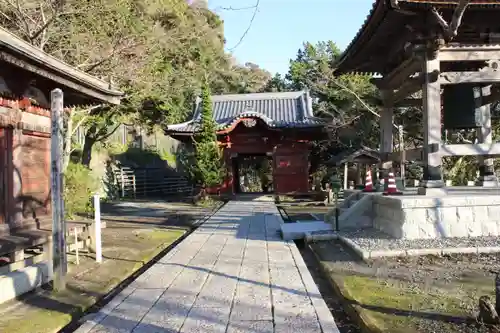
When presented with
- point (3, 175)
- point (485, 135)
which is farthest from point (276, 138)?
point (3, 175)

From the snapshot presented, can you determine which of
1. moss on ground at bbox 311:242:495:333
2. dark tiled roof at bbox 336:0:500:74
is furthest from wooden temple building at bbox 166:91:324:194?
moss on ground at bbox 311:242:495:333

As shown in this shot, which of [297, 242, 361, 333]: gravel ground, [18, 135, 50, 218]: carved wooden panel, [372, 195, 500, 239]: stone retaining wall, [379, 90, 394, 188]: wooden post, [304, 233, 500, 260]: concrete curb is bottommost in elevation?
[297, 242, 361, 333]: gravel ground

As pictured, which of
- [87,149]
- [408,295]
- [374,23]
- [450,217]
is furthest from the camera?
[87,149]

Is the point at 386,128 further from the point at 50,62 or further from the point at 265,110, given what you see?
the point at 265,110

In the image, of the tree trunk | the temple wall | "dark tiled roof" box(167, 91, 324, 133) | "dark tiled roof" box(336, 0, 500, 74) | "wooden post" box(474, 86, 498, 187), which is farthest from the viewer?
the temple wall

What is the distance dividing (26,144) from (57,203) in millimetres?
2186

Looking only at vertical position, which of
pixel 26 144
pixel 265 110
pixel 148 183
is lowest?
pixel 148 183

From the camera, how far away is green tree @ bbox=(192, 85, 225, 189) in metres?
18.9

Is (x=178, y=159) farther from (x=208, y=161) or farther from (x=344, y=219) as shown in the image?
(x=344, y=219)

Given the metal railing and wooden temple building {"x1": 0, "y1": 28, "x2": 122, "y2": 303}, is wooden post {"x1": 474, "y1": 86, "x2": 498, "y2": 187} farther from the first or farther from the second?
the metal railing

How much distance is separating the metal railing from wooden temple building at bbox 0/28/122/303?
17866mm

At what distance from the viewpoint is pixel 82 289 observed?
524cm

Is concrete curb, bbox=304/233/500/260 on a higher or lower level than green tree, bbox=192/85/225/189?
lower

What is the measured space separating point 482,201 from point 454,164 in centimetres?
1387
